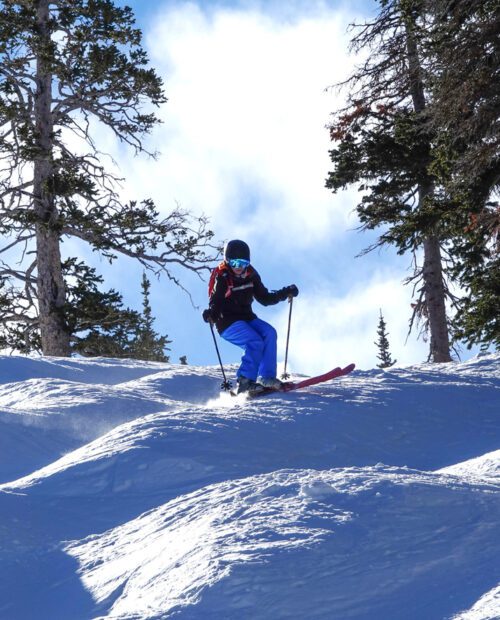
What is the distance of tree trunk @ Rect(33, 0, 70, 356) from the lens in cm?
1919

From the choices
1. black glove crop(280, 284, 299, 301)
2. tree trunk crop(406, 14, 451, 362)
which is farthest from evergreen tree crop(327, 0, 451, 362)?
black glove crop(280, 284, 299, 301)

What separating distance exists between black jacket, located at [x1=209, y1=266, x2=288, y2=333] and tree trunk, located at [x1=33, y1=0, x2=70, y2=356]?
11.0 m

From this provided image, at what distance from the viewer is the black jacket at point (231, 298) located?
29.8ft

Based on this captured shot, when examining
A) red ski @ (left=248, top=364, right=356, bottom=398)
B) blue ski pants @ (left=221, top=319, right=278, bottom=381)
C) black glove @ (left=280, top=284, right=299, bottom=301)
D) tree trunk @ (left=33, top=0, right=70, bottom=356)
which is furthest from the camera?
tree trunk @ (left=33, top=0, right=70, bottom=356)

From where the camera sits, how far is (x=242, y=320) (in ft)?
29.8

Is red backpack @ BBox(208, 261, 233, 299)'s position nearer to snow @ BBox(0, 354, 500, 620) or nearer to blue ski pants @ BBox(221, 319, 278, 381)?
blue ski pants @ BBox(221, 319, 278, 381)

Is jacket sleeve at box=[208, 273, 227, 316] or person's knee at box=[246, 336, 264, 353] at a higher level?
jacket sleeve at box=[208, 273, 227, 316]

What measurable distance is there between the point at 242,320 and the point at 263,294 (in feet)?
1.87

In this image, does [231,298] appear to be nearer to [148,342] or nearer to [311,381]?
[311,381]

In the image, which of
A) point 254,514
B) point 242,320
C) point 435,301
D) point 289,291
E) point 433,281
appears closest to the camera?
point 254,514

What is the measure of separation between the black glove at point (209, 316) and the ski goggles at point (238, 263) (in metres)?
0.63

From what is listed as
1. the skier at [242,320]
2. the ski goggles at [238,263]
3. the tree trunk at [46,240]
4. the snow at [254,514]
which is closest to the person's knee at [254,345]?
the skier at [242,320]

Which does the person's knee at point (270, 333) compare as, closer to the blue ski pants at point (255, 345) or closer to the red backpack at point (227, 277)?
the blue ski pants at point (255, 345)

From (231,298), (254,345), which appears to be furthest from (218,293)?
(254,345)
